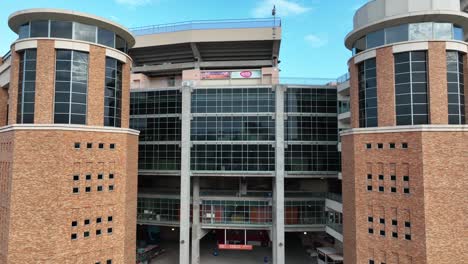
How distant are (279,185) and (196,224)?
39.3 ft

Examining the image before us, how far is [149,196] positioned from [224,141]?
13.5m

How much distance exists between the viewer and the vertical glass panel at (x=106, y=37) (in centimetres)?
2592

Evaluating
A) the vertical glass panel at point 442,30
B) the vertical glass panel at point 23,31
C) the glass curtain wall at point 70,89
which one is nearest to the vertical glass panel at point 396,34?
the vertical glass panel at point 442,30

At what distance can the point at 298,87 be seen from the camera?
33.8m

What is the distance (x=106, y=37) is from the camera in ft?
86.6

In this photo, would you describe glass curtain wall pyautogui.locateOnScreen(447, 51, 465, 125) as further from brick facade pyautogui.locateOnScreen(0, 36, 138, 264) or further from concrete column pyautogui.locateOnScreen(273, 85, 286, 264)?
brick facade pyautogui.locateOnScreen(0, 36, 138, 264)

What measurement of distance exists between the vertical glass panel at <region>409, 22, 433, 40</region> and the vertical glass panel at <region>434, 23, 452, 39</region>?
49cm

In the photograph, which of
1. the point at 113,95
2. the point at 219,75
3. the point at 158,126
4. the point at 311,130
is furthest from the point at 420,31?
the point at 158,126

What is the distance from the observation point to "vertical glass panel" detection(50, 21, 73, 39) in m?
24.1

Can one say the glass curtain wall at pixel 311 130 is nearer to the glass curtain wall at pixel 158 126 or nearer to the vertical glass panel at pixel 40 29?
the glass curtain wall at pixel 158 126

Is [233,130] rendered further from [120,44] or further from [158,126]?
[120,44]

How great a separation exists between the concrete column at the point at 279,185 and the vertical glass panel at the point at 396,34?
12.3 meters

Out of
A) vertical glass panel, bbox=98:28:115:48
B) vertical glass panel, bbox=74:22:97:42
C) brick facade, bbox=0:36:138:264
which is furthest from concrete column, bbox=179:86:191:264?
vertical glass panel, bbox=74:22:97:42

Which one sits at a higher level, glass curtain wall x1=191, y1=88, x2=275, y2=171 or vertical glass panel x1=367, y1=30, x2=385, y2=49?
vertical glass panel x1=367, y1=30, x2=385, y2=49
